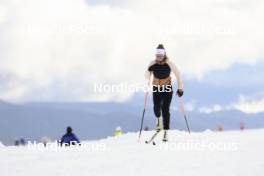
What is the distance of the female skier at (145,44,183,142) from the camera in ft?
43.2

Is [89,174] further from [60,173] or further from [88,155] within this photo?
[88,155]

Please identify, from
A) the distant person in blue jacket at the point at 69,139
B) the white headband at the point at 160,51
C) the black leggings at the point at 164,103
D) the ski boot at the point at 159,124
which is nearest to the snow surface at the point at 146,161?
the black leggings at the point at 164,103

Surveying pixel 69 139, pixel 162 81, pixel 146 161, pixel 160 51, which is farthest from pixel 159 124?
pixel 146 161

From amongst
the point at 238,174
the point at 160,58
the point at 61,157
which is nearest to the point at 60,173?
the point at 61,157

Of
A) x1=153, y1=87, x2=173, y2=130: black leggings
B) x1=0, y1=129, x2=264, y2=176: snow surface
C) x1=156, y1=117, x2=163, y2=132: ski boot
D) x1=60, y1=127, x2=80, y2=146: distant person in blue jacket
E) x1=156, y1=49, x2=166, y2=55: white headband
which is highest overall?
x1=156, y1=49, x2=166, y2=55: white headband

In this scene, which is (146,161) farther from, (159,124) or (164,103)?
(159,124)

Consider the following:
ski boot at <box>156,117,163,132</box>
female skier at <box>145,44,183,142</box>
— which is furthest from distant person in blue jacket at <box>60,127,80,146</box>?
female skier at <box>145,44,183,142</box>

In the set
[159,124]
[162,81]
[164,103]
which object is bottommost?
[159,124]

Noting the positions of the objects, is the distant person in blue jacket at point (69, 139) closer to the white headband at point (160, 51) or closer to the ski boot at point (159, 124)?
the ski boot at point (159, 124)

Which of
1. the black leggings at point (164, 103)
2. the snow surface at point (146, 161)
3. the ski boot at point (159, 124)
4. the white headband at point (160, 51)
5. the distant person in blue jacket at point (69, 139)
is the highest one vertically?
the white headband at point (160, 51)

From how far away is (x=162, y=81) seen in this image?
13.2 meters

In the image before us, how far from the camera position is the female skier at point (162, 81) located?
13.2m

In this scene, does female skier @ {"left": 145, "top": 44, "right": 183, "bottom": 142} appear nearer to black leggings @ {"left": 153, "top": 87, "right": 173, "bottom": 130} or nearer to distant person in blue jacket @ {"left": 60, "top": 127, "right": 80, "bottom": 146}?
black leggings @ {"left": 153, "top": 87, "right": 173, "bottom": 130}

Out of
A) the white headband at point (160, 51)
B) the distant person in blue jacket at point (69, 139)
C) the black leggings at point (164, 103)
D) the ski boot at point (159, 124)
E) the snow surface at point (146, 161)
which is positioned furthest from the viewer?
the distant person in blue jacket at point (69, 139)
